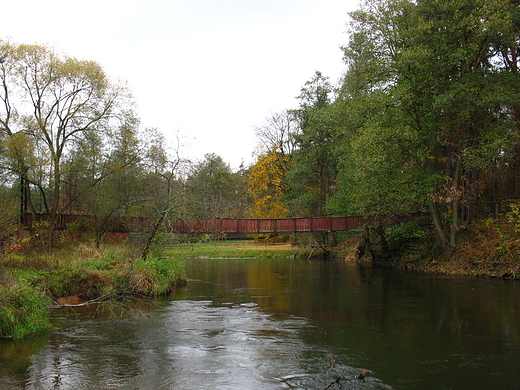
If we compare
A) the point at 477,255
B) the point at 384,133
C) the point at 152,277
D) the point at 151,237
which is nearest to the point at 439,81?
the point at 384,133

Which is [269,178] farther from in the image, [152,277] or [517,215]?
[152,277]

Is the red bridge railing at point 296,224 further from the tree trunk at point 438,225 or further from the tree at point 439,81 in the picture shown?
the tree at point 439,81

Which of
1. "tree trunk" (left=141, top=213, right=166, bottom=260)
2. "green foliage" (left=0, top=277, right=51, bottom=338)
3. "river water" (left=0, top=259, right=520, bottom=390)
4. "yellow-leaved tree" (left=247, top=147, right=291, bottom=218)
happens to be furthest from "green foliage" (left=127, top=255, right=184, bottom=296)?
"yellow-leaved tree" (left=247, top=147, right=291, bottom=218)

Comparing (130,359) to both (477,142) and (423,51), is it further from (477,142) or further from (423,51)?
(477,142)

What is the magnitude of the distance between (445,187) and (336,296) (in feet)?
27.3

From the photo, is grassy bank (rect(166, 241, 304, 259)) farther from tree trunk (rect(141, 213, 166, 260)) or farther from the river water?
the river water

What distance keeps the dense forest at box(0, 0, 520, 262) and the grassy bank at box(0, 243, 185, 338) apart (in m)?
1.71

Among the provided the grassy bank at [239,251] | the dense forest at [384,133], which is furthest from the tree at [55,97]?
the grassy bank at [239,251]

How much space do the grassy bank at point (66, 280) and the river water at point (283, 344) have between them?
1.96 feet

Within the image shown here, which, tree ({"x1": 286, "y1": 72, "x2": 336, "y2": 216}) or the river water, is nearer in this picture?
the river water

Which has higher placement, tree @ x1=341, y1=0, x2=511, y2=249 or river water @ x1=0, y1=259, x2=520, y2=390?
tree @ x1=341, y1=0, x2=511, y2=249

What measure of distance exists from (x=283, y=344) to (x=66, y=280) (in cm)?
756

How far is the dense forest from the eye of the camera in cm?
1780

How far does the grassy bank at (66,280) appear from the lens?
917cm
